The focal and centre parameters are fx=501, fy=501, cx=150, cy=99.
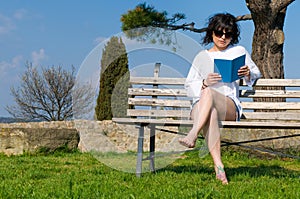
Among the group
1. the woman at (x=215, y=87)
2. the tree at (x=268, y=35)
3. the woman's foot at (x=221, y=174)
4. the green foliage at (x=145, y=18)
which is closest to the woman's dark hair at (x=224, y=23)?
the woman at (x=215, y=87)

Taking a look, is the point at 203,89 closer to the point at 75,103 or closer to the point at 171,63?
the point at 171,63

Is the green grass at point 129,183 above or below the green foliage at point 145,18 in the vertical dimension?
below

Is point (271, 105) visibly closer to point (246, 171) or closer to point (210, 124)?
point (246, 171)

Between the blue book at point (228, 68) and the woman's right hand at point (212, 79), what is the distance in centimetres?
8

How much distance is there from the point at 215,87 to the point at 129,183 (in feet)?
2.75

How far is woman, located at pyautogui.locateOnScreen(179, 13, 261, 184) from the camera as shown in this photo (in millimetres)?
3066

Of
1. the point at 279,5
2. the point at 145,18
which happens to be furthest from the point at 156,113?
the point at 145,18

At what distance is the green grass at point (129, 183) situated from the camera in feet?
8.27

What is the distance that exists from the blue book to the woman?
0.16 feet

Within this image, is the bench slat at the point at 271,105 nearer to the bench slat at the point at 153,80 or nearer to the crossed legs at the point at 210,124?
the bench slat at the point at 153,80

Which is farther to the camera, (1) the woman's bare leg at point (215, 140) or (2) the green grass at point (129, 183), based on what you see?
(1) the woman's bare leg at point (215, 140)

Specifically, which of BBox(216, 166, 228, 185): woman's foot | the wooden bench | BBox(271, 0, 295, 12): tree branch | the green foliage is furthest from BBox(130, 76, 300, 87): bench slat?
the green foliage

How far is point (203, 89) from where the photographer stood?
321 centimetres

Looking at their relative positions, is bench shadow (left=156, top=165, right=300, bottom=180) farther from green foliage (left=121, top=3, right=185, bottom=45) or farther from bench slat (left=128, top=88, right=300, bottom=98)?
green foliage (left=121, top=3, right=185, bottom=45)
